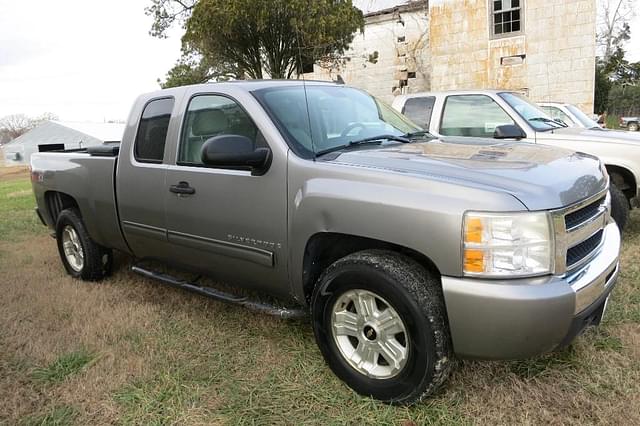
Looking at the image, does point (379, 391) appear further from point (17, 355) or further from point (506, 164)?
point (17, 355)

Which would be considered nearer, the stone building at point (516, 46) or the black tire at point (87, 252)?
the black tire at point (87, 252)

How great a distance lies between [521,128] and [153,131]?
403 cm

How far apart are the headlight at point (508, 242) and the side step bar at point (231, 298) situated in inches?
48.7

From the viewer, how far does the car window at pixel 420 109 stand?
6.48m

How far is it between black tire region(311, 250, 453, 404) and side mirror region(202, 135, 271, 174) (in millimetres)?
769

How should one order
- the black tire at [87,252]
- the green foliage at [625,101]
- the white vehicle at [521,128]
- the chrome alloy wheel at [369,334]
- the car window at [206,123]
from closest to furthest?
the chrome alloy wheel at [369,334]
the car window at [206,123]
the black tire at [87,252]
the white vehicle at [521,128]
the green foliage at [625,101]

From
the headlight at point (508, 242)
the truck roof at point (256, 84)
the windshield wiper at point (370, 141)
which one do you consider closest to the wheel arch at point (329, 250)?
the headlight at point (508, 242)

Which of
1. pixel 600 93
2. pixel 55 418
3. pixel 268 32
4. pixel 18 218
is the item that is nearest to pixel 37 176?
pixel 55 418

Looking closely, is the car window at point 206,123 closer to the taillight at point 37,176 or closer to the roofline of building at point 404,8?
the taillight at point 37,176

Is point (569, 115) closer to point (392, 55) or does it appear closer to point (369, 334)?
point (369, 334)

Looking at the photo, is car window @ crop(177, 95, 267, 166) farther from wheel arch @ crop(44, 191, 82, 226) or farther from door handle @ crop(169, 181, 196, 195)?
wheel arch @ crop(44, 191, 82, 226)

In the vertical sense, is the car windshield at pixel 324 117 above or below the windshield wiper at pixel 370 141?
above

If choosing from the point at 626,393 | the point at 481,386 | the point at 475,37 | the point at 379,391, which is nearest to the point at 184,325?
the point at 379,391

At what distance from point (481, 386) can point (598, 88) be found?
1276 inches
